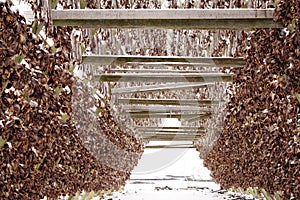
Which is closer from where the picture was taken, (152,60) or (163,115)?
(152,60)

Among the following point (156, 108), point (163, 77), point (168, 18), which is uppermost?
point (168, 18)

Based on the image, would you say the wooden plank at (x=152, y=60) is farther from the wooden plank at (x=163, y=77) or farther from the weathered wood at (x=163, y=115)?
the weathered wood at (x=163, y=115)

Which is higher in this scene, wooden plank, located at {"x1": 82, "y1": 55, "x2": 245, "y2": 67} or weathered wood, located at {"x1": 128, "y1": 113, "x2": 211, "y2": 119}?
wooden plank, located at {"x1": 82, "y1": 55, "x2": 245, "y2": 67}

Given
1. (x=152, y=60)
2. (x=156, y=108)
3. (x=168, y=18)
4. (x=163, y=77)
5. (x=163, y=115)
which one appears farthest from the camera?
(x=163, y=115)

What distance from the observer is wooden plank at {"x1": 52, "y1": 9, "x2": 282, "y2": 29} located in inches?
147

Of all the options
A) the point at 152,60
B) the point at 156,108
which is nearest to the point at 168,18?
the point at 152,60

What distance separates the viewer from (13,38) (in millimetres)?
2973

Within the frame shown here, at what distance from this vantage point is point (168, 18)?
371cm

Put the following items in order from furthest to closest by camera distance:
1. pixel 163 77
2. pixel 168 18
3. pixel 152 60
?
pixel 163 77 → pixel 152 60 → pixel 168 18

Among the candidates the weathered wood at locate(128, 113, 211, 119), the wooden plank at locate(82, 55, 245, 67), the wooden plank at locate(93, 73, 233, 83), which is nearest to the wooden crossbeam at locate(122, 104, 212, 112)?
the weathered wood at locate(128, 113, 211, 119)

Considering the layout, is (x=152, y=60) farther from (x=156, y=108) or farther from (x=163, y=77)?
(x=156, y=108)

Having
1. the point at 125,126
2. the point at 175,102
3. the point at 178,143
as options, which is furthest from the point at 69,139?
the point at 178,143

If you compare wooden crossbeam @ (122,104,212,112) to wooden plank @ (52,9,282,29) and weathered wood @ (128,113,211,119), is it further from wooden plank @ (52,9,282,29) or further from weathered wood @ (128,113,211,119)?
wooden plank @ (52,9,282,29)

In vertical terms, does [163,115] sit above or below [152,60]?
below
